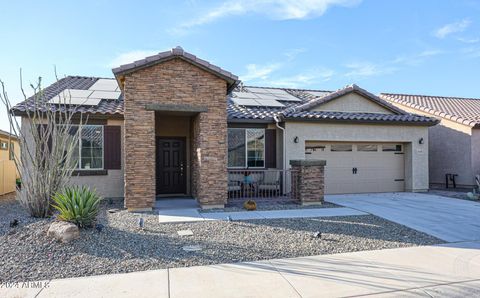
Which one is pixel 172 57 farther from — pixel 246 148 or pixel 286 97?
pixel 286 97

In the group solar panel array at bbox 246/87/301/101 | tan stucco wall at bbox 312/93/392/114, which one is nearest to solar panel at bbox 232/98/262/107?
solar panel array at bbox 246/87/301/101

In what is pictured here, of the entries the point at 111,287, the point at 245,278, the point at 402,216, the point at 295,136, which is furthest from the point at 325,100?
the point at 111,287

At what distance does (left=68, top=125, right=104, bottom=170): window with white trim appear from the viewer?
37.8 ft

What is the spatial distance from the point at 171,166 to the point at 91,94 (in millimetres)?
4699

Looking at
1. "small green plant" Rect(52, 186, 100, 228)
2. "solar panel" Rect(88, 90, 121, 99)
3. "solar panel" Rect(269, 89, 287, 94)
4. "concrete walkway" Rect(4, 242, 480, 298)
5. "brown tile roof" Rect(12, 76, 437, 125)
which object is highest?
"solar panel" Rect(269, 89, 287, 94)

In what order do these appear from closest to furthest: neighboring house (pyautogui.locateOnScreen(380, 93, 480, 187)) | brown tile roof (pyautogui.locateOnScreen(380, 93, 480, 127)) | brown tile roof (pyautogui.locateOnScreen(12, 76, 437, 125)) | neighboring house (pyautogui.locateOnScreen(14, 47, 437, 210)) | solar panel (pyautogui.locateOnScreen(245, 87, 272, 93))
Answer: neighboring house (pyautogui.locateOnScreen(14, 47, 437, 210))
brown tile roof (pyautogui.locateOnScreen(12, 76, 437, 125))
neighboring house (pyautogui.locateOnScreen(380, 93, 480, 187))
brown tile roof (pyautogui.locateOnScreen(380, 93, 480, 127))
solar panel (pyautogui.locateOnScreen(245, 87, 272, 93))

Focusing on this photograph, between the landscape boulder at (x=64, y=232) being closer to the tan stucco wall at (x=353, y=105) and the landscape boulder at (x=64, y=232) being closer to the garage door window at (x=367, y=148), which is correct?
the tan stucco wall at (x=353, y=105)

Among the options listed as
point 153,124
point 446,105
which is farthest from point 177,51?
point 446,105

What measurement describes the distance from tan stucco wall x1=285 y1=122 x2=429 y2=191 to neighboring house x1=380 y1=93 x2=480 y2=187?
2.34 metres

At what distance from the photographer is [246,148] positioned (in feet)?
42.8

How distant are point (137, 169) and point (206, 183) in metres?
2.17

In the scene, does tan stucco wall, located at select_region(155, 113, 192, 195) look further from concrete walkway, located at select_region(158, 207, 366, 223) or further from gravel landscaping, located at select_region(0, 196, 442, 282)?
gravel landscaping, located at select_region(0, 196, 442, 282)

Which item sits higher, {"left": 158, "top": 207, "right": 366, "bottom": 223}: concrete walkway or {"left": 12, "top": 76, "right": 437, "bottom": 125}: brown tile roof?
{"left": 12, "top": 76, "right": 437, "bottom": 125}: brown tile roof

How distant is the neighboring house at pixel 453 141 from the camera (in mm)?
14805
